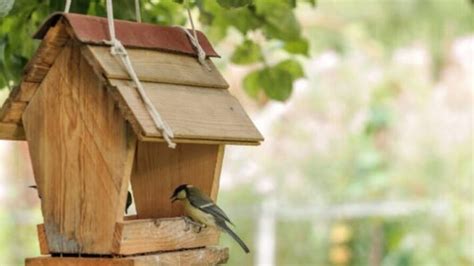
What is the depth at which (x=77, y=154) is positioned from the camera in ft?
6.33

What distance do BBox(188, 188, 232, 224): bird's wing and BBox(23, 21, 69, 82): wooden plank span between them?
12.9 inches

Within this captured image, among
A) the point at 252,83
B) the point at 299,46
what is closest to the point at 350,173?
the point at 252,83

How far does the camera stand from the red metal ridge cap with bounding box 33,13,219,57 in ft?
6.16

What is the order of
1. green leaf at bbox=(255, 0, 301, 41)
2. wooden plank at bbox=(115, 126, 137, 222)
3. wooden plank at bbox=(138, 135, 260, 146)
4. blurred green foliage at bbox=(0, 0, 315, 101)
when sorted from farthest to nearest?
green leaf at bbox=(255, 0, 301, 41), blurred green foliage at bbox=(0, 0, 315, 101), wooden plank at bbox=(115, 126, 137, 222), wooden plank at bbox=(138, 135, 260, 146)

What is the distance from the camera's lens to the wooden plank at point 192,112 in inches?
71.6

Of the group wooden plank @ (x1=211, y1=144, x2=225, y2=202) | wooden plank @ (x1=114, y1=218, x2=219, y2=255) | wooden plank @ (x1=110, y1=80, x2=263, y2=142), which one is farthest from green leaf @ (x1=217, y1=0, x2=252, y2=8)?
wooden plank @ (x1=114, y1=218, x2=219, y2=255)

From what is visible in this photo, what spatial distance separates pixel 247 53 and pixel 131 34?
0.96 m

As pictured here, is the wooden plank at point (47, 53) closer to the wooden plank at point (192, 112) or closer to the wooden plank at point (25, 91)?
the wooden plank at point (25, 91)

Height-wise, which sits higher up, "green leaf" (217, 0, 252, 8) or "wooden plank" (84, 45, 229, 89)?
"green leaf" (217, 0, 252, 8)

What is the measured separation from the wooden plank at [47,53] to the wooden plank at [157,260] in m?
0.32

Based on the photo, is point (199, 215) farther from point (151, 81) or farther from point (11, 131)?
point (11, 131)

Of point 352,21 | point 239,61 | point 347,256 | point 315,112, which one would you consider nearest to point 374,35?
point 352,21

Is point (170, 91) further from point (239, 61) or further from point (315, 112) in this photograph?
point (315, 112)

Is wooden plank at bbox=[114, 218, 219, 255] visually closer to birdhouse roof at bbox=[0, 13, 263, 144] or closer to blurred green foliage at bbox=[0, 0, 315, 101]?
birdhouse roof at bbox=[0, 13, 263, 144]
